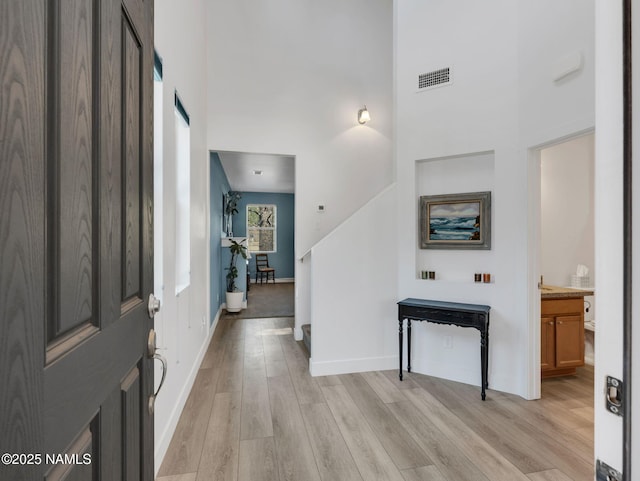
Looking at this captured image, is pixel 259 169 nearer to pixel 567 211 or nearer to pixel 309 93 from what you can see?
pixel 309 93

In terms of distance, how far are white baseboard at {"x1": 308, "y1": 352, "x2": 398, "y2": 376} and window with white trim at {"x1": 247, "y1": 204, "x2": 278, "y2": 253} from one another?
7.25 m

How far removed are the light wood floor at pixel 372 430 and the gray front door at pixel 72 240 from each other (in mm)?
1242

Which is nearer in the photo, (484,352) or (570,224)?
(484,352)

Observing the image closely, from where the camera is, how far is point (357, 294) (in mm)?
3336

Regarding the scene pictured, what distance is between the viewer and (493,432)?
7.39 feet

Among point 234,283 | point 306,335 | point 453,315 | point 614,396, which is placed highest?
point 614,396

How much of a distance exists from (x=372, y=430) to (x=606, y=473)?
6.40ft

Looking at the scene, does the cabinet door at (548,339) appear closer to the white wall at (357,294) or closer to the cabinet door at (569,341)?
the cabinet door at (569,341)

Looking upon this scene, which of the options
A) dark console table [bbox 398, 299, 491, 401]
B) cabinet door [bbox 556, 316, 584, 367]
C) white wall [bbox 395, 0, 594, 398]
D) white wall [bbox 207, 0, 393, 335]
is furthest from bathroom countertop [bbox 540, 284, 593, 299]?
white wall [bbox 207, 0, 393, 335]

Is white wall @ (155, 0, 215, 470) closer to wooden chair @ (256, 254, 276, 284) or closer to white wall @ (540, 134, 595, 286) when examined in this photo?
white wall @ (540, 134, 595, 286)

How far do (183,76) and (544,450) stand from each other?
12.4ft

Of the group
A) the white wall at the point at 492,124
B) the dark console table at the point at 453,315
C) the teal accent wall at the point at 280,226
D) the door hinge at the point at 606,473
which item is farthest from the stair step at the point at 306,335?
Answer: the teal accent wall at the point at 280,226

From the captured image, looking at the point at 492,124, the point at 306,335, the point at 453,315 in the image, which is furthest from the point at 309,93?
the point at 453,315

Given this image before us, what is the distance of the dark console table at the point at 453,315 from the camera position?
2.76m
